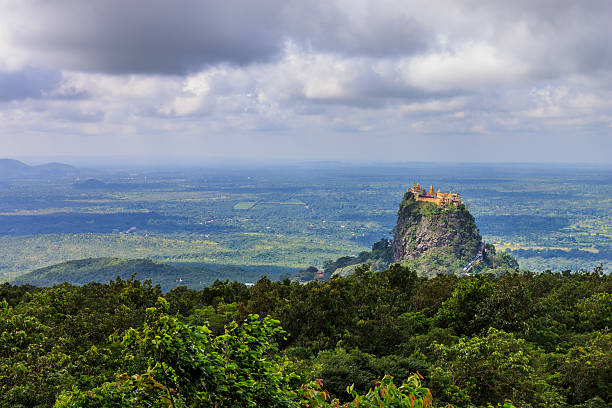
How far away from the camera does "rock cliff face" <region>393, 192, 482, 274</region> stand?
9350 centimetres

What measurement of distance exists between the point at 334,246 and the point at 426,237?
329ft

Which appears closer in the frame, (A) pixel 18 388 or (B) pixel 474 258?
(A) pixel 18 388

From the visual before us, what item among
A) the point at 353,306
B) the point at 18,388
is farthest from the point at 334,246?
the point at 18,388

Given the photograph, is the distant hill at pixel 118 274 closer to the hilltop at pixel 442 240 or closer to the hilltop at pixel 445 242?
the hilltop at pixel 442 240

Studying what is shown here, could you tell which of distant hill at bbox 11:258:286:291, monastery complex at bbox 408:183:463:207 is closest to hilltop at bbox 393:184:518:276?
monastery complex at bbox 408:183:463:207

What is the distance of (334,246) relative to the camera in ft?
650

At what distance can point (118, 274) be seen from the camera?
11288 centimetres

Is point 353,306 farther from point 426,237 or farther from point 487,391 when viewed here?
point 426,237

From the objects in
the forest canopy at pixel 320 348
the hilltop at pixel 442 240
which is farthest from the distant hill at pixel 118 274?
the forest canopy at pixel 320 348

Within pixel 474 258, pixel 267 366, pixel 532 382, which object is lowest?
pixel 474 258

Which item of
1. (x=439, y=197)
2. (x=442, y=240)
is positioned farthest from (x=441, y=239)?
(x=439, y=197)

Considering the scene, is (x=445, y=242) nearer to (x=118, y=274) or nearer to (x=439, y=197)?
(x=439, y=197)

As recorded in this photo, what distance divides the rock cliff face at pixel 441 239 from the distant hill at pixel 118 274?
159 ft

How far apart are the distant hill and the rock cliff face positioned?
159 ft
